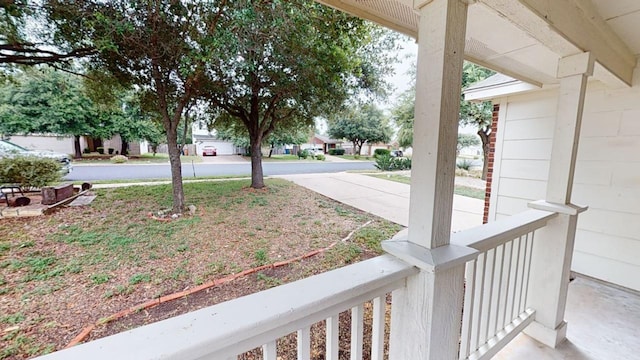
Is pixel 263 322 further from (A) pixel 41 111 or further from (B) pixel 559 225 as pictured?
(A) pixel 41 111

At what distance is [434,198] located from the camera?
95 centimetres

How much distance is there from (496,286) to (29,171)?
7774mm

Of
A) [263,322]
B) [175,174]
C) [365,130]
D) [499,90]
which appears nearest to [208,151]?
[365,130]

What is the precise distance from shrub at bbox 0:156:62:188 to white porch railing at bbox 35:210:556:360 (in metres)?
7.02

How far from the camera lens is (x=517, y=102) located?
3150 mm

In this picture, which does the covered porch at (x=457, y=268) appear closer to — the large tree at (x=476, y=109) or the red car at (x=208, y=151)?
the large tree at (x=476, y=109)

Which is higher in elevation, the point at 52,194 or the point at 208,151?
the point at 208,151

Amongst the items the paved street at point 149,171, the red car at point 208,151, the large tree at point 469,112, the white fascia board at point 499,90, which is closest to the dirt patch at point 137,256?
the white fascia board at point 499,90

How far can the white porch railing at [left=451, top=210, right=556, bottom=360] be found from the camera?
1389 mm

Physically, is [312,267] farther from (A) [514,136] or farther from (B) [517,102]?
(B) [517,102]

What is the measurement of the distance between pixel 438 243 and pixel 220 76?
5396 mm

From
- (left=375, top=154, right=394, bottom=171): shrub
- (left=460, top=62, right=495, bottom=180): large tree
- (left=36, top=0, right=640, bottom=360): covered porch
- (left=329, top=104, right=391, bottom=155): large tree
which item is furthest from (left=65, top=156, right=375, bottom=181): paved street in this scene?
(left=329, top=104, right=391, bottom=155): large tree

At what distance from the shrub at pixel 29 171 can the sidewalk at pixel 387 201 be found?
6.02m

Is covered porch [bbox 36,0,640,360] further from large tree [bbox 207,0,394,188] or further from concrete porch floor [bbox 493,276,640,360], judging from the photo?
large tree [bbox 207,0,394,188]
